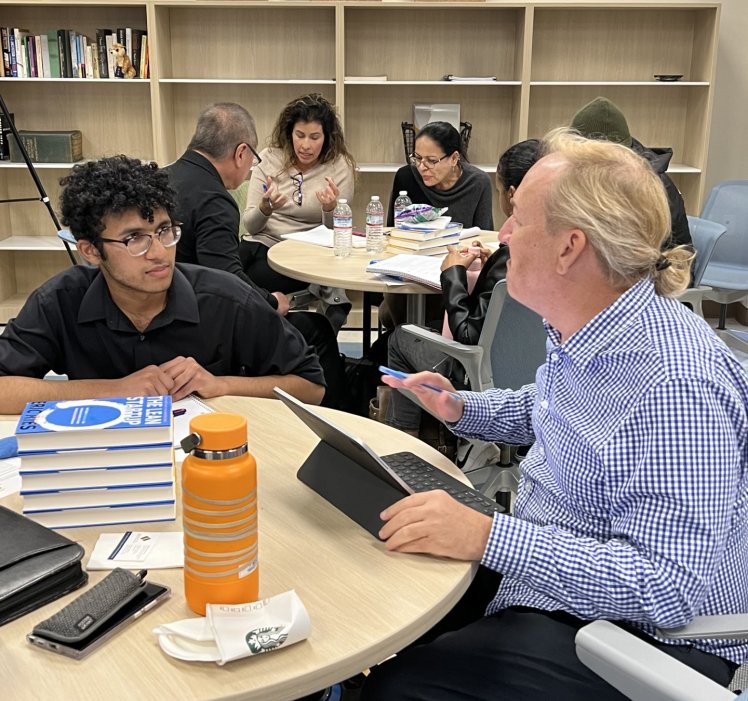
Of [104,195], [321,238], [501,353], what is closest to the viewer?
[104,195]

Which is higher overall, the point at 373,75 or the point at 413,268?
the point at 373,75

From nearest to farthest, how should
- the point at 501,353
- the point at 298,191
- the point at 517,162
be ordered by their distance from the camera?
the point at 501,353, the point at 517,162, the point at 298,191

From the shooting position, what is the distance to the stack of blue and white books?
3.84 feet

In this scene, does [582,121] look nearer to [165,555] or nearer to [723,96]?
[723,96]

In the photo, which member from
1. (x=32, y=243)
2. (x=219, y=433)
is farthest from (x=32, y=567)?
(x=32, y=243)

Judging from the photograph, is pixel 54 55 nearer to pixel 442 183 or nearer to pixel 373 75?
pixel 373 75

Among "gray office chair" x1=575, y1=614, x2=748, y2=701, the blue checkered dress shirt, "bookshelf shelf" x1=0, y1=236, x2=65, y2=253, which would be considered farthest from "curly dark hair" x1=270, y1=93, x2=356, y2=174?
"gray office chair" x1=575, y1=614, x2=748, y2=701

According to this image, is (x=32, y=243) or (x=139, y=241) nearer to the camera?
(x=139, y=241)

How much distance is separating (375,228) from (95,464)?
2331 millimetres

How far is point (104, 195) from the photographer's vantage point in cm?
178

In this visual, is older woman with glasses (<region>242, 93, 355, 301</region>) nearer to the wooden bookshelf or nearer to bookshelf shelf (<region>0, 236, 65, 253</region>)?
the wooden bookshelf

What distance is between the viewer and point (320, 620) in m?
1.02

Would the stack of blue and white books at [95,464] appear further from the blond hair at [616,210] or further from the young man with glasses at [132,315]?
the blond hair at [616,210]

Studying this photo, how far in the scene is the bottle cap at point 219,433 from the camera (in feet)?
3.00
